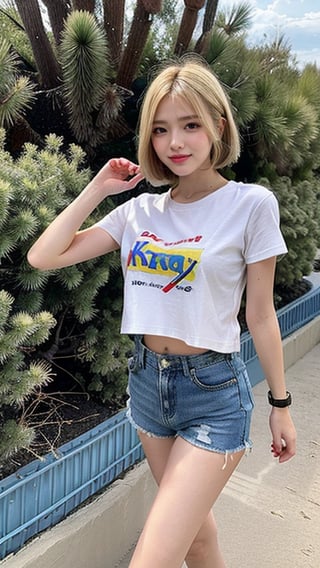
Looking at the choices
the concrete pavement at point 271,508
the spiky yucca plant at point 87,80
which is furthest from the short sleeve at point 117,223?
the concrete pavement at point 271,508

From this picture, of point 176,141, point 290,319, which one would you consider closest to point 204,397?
point 176,141

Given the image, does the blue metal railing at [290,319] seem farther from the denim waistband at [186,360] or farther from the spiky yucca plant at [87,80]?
the denim waistband at [186,360]

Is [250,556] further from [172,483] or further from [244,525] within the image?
[172,483]

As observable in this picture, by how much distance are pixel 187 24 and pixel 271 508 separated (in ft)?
8.47

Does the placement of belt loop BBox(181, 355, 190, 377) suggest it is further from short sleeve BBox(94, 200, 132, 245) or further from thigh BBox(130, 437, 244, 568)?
short sleeve BBox(94, 200, 132, 245)

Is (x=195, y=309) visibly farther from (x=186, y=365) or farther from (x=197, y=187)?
(x=197, y=187)

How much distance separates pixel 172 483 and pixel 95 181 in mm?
805

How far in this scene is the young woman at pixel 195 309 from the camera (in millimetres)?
1176

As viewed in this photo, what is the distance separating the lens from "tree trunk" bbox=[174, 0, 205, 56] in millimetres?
2784

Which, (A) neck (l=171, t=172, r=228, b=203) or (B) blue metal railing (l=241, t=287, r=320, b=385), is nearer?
(A) neck (l=171, t=172, r=228, b=203)

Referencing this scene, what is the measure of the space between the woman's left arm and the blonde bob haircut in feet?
1.08

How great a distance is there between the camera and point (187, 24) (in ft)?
9.41

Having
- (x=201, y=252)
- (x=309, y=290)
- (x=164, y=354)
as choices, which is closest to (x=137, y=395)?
(x=164, y=354)

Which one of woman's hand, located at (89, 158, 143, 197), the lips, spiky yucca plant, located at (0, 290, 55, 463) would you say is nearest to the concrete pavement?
spiky yucca plant, located at (0, 290, 55, 463)
